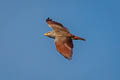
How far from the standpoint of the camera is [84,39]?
3853cm

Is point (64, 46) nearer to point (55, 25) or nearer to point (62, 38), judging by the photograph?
point (62, 38)

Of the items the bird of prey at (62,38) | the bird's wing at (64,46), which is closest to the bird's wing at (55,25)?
the bird of prey at (62,38)

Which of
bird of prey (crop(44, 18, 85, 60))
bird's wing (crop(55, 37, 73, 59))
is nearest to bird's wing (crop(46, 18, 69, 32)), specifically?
bird of prey (crop(44, 18, 85, 60))

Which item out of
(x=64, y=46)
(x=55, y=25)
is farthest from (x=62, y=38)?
(x=55, y=25)

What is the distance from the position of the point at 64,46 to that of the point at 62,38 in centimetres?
105

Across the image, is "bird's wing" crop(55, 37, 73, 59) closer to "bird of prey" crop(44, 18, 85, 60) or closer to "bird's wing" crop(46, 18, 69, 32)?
"bird of prey" crop(44, 18, 85, 60)

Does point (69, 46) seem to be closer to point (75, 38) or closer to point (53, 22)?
point (75, 38)

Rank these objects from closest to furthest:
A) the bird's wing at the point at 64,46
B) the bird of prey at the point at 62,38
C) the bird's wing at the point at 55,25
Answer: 1. the bird's wing at the point at 64,46
2. the bird of prey at the point at 62,38
3. the bird's wing at the point at 55,25

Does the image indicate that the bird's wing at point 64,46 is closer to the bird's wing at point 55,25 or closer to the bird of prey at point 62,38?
the bird of prey at point 62,38

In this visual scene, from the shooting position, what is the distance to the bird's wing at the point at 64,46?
3604 centimetres

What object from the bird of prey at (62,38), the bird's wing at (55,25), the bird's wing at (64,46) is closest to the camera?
the bird's wing at (64,46)

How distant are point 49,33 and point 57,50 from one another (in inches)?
117

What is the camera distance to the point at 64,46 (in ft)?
123

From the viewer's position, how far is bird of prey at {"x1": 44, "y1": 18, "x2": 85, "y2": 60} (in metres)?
36.6
